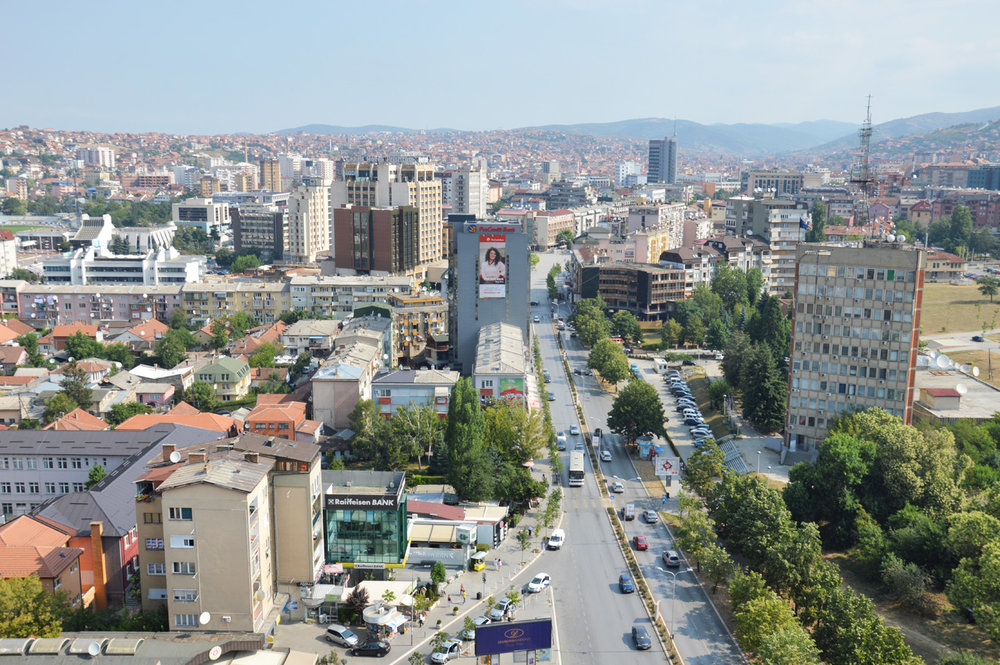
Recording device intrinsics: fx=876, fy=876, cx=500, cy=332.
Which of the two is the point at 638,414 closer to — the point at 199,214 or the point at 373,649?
the point at 373,649

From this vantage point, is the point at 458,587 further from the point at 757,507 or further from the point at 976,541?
the point at 976,541

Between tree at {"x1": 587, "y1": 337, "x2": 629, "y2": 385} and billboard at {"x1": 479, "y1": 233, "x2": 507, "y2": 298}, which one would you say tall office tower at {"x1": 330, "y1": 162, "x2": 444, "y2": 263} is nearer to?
billboard at {"x1": 479, "y1": 233, "x2": 507, "y2": 298}

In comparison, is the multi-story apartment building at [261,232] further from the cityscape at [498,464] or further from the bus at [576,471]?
the bus at [576,471]

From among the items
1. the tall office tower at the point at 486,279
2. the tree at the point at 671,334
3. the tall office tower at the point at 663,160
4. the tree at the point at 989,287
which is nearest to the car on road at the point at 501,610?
the tall office tower at the point at 486,279

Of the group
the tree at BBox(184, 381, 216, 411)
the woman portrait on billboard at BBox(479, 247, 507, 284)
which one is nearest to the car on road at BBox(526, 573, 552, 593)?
the woman portrait on billboard at BBox(479, 247, 507, 284)

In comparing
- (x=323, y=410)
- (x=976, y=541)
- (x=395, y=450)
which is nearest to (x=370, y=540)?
(x=395, y=450)
